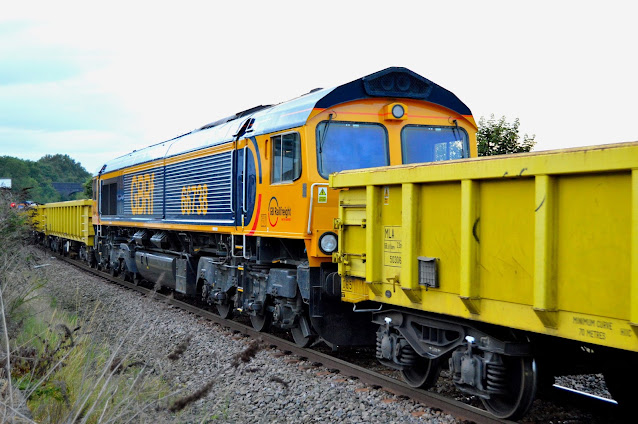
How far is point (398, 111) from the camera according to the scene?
8.43m

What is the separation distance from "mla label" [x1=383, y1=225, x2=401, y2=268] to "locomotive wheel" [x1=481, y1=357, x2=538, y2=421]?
4.85 ft

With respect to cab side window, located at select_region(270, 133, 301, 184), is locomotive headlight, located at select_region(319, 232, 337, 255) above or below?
Answer: below

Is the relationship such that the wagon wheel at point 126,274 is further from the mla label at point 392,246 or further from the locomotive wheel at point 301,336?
the mla label at point 392,246

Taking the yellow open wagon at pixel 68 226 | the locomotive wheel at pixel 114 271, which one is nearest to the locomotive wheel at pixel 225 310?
the locomotive wheel at pixel 114 271

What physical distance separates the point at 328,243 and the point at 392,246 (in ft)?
5.40

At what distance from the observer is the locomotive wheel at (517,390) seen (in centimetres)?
530

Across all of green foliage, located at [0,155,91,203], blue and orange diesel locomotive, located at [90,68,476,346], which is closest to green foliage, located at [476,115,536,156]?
blue and orange diesel locomotive, located at [90,68,476,346]

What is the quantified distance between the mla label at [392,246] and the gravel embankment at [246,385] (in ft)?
4.70

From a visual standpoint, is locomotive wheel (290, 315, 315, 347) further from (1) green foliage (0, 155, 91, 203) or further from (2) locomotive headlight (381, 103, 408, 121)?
(1) green foliage (0, 155, 91, 203)

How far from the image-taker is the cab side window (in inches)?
327

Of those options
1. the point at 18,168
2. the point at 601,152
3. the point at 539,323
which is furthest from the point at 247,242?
the point at 18,168

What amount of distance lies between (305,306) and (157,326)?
152 inches

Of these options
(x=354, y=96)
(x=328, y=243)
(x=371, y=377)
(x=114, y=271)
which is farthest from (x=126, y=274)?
(x=371, y=377)

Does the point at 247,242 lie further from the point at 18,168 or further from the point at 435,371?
the point at 18,168
